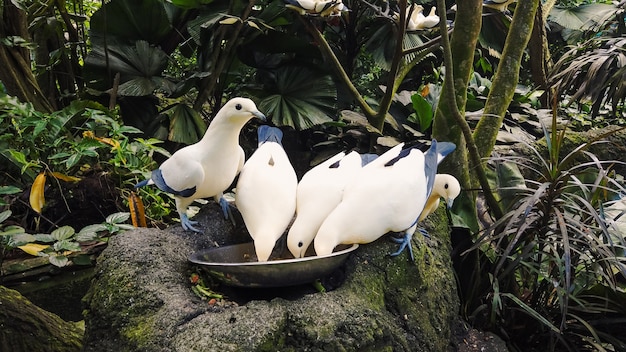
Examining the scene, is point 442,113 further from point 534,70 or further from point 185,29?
point 534,70

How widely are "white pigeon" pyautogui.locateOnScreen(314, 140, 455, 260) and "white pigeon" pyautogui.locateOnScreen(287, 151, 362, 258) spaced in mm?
46

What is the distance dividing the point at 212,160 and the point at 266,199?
0.71 ft

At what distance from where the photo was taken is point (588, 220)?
7.16ft

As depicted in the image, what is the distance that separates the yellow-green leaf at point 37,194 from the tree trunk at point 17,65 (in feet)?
3.25

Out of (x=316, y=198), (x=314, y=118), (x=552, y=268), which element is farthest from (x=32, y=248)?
(x=552, y=268)

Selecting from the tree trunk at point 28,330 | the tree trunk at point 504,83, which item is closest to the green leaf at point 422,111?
the tree trunk at point 504,83

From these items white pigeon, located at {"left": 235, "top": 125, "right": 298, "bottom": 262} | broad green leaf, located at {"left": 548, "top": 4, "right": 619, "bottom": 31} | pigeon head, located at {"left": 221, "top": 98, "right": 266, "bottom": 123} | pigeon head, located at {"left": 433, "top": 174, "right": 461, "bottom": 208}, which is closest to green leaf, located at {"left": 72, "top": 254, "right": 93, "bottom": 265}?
white pigeon, located at {"left": 235, "top": 125, "right": 298, "bottom": 262}

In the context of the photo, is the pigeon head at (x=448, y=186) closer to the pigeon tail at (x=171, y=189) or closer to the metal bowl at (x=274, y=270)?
the metal bowl at (x=274, y=270)

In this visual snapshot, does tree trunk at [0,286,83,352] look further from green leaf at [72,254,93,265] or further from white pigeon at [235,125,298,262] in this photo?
white pigeon at [235,125,298,262]

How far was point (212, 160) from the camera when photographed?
5.62 feet

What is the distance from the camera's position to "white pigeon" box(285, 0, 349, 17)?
277 centimetres

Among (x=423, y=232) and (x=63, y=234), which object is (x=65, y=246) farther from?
(x=423, y=232)

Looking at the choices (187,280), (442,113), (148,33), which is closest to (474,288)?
(442,113)

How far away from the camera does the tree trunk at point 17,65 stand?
308cm
